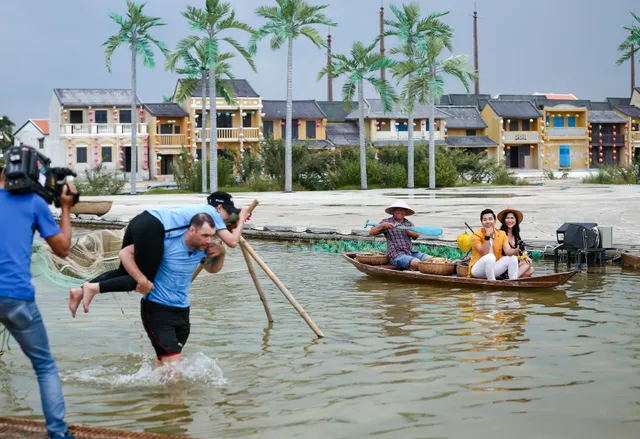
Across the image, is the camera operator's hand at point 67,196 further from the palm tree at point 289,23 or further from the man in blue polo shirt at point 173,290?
the palm tree at point 289,23

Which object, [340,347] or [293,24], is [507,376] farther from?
[293,24]

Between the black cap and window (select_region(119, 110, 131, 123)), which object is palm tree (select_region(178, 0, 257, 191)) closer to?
window (select_region(119, 110, 131, 123))

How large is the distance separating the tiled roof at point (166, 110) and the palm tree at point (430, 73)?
969 inches

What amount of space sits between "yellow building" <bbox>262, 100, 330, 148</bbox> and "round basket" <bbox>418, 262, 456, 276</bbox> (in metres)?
63.7

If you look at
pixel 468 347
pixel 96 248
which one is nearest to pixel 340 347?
pixel 468 347

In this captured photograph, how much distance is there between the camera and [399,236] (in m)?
13.4

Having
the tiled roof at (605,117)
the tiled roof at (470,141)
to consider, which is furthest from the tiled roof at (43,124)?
the tiled roof at (605,117)

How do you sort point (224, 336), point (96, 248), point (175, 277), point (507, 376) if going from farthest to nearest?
point (96, 248), point (224, 336), point (507, 376), point (175, 277)

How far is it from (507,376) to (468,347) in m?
1.23

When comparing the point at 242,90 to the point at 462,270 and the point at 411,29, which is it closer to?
the point at 411,29

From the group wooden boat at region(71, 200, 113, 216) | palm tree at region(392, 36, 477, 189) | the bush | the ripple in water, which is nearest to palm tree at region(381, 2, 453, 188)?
palm tree at region(392, 36, 477, 189)

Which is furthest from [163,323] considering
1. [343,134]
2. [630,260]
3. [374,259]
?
[343,134]

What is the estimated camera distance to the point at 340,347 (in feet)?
30.2

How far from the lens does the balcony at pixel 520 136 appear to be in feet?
272
